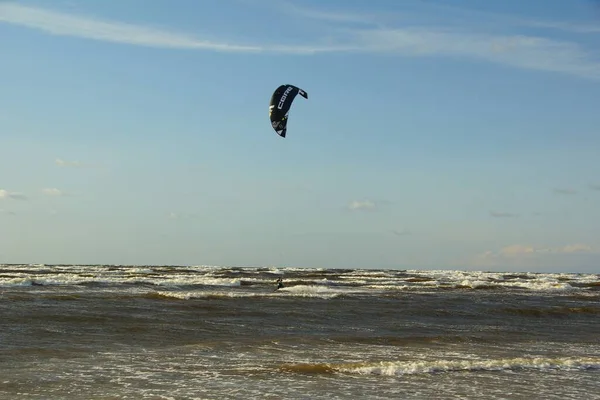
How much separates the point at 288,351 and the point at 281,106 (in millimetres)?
10858

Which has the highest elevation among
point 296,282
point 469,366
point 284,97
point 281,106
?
point 284,97

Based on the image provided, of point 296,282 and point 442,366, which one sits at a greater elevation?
point 296,282

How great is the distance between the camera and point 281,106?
24.8 m

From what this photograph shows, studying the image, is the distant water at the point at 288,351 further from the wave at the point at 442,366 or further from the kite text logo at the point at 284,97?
the kite text logo at the point at 284,97

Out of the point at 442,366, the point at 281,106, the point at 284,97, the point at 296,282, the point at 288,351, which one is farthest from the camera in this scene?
the point at 296,282

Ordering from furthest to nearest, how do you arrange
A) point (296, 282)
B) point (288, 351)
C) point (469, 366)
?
1. point (296, 282)
2. point (288, 351)
3. point (469, 366)

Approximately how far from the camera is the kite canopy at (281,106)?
24500mm

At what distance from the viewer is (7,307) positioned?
25.6 metres

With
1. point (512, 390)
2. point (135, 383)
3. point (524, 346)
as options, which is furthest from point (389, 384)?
point (524, 346)

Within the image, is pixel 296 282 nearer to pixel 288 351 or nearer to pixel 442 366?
pixel 288 351

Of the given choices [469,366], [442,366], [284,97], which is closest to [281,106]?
[284,97]

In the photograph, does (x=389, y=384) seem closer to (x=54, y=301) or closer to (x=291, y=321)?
(x=291, y=321)

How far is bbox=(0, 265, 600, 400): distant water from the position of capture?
40.6 feet

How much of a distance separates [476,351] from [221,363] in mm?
6801
